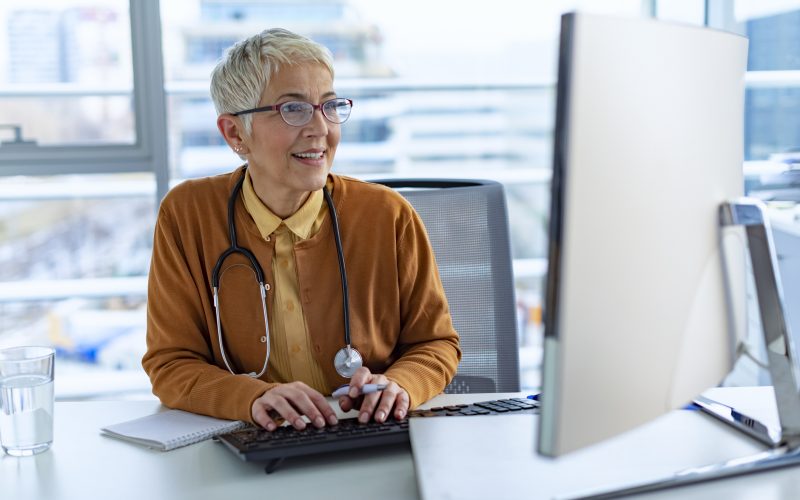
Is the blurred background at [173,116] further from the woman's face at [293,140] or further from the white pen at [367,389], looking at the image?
the white pen at [367,389]

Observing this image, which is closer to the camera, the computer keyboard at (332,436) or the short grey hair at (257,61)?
the computer keyboard at (332,436)

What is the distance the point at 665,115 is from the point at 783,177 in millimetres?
1905

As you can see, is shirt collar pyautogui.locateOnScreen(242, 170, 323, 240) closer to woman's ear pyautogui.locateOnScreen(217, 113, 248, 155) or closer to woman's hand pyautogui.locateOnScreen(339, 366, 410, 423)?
woman's ear pyautogui.locateOnScreen(217, 113, 248, 155)

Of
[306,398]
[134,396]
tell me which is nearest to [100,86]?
[134,396]

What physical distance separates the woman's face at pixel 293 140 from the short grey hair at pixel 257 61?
0.04 feet

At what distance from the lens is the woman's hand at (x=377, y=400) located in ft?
3.88

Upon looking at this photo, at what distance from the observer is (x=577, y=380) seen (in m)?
0.74

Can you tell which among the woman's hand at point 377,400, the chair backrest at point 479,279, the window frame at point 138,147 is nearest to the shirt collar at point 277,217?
the chair backrest at point 479,279

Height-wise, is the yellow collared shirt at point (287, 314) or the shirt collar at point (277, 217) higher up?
the shirt collar at point (277, 217)

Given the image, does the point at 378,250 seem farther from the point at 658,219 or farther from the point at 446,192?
the point at 658,219

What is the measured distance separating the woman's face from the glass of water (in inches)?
21.8

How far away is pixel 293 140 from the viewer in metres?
1.54

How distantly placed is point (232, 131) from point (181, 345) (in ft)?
1.43

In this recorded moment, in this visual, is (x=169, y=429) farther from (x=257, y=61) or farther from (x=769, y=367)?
(x=769, y=367)
